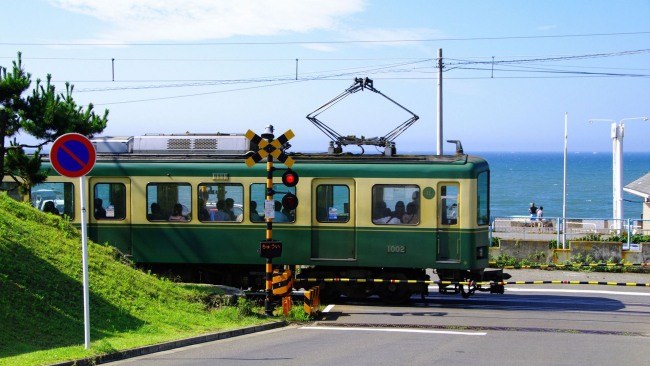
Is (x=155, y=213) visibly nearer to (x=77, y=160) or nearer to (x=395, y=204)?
(x=395, y=204)

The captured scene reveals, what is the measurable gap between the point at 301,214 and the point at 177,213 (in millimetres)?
2863

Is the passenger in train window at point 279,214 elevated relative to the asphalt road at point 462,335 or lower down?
elevated

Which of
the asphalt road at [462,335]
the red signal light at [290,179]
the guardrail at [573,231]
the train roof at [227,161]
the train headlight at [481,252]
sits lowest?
the asphalt road at [462,335]

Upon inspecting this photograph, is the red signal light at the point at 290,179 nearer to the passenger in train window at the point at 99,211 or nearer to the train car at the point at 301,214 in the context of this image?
the train car at the point at 301,214

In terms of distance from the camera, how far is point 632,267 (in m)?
24.7

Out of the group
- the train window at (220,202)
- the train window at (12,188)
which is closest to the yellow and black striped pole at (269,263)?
the train window at (220,202)

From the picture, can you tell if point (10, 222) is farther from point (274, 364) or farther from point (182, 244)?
point (274, 364)

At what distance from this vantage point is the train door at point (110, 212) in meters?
19.2

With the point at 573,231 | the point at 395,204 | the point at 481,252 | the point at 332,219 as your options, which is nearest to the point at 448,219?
the point at 481,252

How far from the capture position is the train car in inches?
715

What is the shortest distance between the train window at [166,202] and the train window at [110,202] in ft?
2.08

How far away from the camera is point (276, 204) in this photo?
18703 mm

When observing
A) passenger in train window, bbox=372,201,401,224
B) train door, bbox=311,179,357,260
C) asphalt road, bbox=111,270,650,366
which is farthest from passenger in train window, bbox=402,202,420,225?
asphalt road, bbox=111,270,650,366

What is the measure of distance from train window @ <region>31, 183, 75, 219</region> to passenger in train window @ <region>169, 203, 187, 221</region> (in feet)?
7.79
